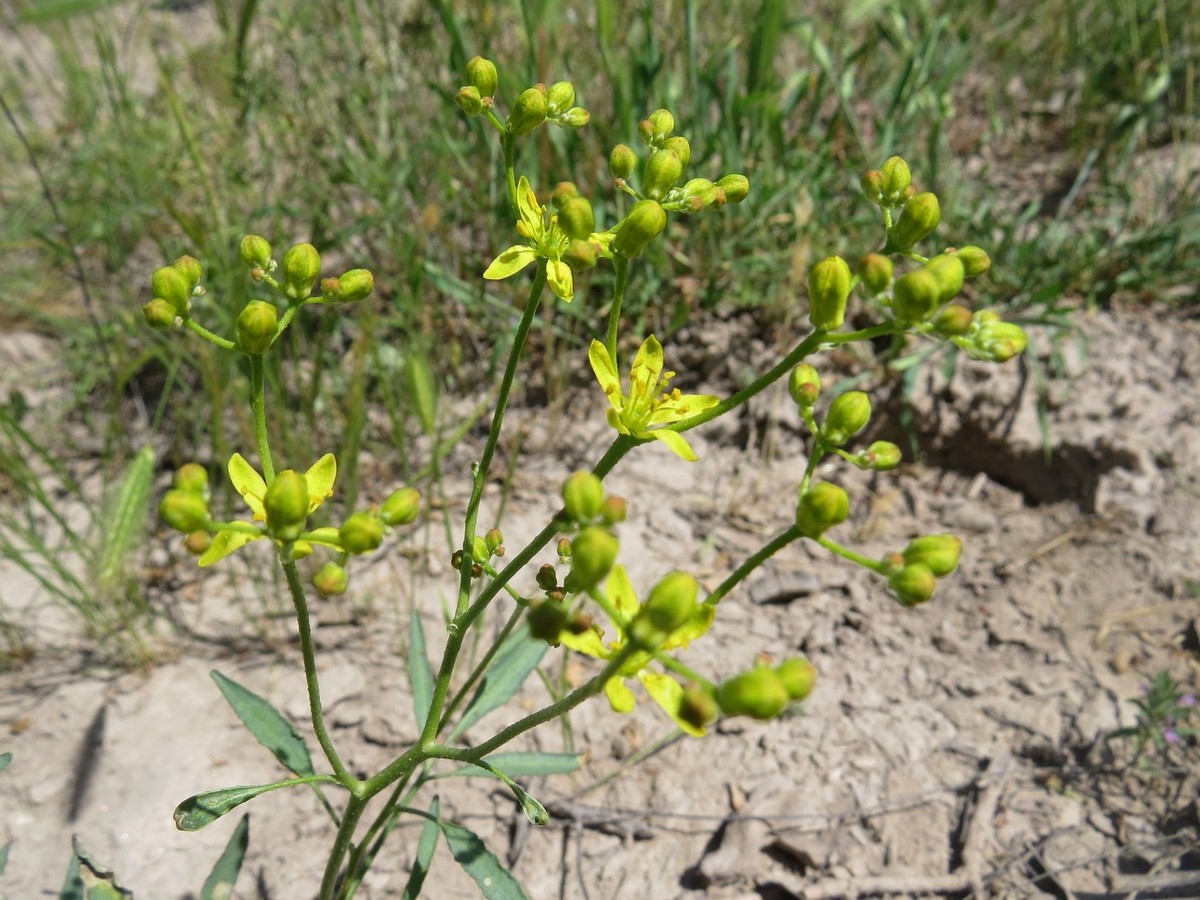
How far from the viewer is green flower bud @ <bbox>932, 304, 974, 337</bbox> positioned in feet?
4.28

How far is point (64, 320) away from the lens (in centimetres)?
388

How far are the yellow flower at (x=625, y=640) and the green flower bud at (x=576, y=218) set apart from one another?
1.79ft

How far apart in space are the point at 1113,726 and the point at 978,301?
1706mm

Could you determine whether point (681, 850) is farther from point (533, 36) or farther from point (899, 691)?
point (533, 36)

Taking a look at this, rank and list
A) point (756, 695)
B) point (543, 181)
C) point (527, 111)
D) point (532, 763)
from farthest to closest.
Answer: point (543, 181), point (532, 763), point (527, 111), point (756, 695)

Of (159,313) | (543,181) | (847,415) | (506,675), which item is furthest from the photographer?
(543,181)

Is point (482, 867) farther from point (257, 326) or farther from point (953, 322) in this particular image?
point (953, 322)

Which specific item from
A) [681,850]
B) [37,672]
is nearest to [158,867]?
[37,672]

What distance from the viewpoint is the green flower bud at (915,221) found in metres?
1.39

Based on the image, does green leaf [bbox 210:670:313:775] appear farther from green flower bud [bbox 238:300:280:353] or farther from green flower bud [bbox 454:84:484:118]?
green flower bud [bbox 454:84:484:118]

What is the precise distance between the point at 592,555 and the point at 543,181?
92.7 inches

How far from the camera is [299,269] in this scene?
154 cm

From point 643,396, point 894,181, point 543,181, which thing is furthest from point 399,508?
point 543,181

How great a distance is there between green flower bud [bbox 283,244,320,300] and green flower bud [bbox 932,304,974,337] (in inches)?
38.8
